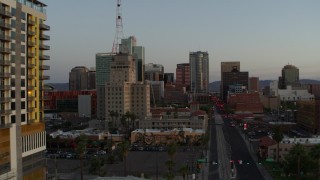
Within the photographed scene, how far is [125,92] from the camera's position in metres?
139

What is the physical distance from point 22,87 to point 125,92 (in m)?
92.4

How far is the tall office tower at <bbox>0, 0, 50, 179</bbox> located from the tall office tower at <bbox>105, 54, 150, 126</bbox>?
85992 millimetres

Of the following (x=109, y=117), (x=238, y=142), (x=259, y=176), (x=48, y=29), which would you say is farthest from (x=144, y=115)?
(x=48, y=29)

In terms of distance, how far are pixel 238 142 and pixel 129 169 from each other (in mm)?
45354

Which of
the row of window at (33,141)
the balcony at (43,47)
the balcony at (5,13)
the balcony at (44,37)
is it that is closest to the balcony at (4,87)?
the row of window at (33,141)

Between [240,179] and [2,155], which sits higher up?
[2,155]

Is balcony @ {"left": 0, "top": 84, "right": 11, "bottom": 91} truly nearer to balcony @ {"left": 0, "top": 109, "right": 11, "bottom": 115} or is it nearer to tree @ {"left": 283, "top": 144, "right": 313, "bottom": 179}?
balcony @ {"left": 0, "top": 109, "right": 11, "bottom": 115}

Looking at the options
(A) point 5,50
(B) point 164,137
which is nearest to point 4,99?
(A) point 5,50

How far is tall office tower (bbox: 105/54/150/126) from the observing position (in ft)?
455

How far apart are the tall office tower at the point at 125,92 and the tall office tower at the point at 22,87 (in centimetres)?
8599

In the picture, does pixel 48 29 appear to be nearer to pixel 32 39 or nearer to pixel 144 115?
pixel 32 39

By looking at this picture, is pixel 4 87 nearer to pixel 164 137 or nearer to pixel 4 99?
pixel 4 99

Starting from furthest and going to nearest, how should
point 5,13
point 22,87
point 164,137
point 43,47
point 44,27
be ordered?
point 164,137
point 43,47
point 44,27
point 22,87
point 5,13

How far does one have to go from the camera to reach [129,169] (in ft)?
241
